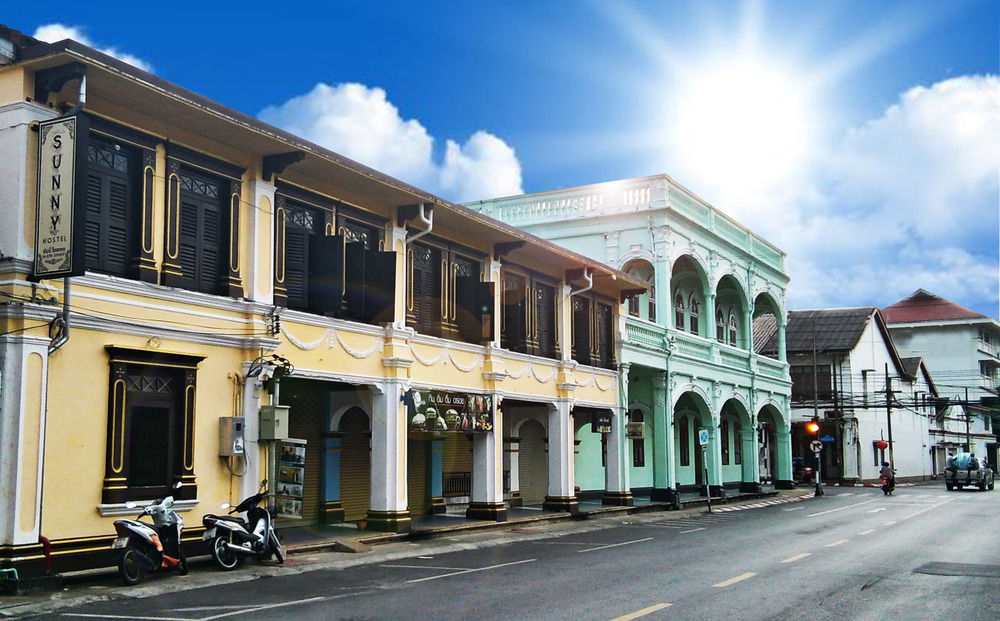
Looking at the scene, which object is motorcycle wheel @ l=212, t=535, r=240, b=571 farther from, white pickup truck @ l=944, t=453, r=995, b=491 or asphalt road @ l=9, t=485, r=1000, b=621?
white pickup truck @ l=944, t=453, r=995, b=491

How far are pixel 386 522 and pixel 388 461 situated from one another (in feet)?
4.08

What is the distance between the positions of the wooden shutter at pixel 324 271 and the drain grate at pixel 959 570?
11.1 metres

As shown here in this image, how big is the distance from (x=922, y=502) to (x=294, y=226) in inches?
1101

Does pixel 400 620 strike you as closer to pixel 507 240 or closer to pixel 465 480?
pixel 507 240

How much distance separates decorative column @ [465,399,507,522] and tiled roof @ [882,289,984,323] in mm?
64146

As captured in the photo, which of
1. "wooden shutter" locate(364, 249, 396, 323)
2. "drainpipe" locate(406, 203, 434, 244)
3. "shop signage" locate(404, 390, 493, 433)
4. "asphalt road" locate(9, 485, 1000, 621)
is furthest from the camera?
"shop signage" locate(404, 390, 493, 433)

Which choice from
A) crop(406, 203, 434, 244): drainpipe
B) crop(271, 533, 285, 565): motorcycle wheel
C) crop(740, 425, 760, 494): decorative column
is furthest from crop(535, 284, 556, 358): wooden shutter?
crop(740, 425, 760, 494): decorative column

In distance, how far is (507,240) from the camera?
2472 centimetres

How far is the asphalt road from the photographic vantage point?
36.8 feet

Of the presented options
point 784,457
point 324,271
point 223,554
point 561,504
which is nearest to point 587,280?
point 561,504

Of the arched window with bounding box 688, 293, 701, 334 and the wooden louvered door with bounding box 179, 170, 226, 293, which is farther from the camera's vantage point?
the arched window with bounding box 688, 293, 701, 334

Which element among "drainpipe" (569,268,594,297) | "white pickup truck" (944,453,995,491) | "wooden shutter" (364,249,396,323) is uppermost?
"drainpipe" (569,268,594,297)

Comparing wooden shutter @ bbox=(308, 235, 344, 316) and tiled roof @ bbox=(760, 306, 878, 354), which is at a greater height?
tiled roof @ bbox=(760, 306, 878, 354)

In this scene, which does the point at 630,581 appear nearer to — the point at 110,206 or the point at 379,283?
the point at 379,283
